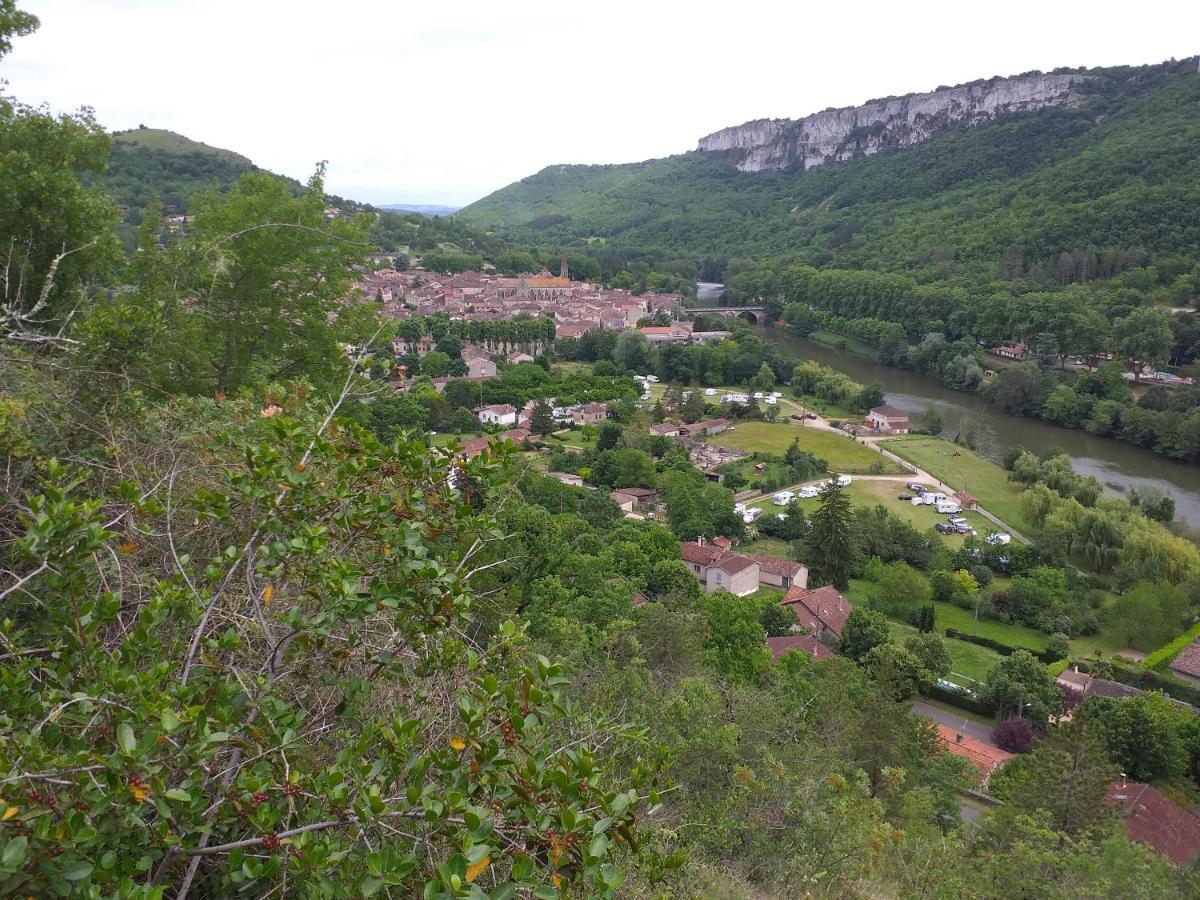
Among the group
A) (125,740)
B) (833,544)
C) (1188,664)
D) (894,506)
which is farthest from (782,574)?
(125,740)

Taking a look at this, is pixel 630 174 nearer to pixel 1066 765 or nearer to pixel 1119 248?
pixel 1119 248

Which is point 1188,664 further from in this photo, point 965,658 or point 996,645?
point 965,658

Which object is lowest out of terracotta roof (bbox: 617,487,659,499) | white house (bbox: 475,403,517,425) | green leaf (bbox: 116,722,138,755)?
terracotta roof (bbox: 617,487,659,499)

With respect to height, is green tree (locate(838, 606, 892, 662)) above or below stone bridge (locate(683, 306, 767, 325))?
below

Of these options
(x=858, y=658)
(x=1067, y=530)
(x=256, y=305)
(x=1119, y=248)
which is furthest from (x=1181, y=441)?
(x=256, y=305)

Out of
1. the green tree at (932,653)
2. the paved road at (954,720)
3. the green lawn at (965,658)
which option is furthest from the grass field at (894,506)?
the paved road at (954,720)

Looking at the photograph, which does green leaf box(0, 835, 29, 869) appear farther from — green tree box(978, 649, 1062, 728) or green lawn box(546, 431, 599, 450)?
green lawn box(546, 431, 599, 450)

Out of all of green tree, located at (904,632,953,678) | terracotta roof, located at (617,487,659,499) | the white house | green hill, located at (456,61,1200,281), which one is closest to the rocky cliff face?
green hill, located at (456,61,1200,281)
